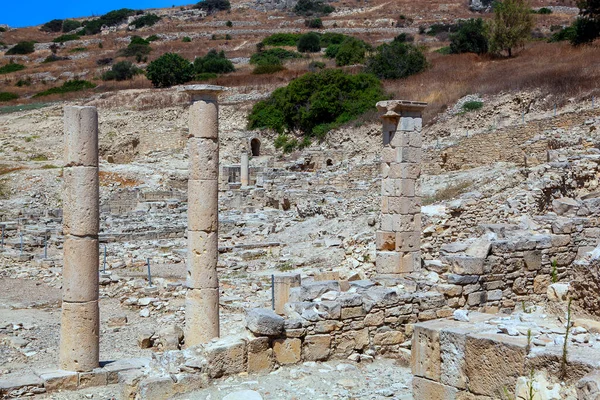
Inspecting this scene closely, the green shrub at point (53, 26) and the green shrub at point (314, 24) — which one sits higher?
the green shrub at point (53, 26)

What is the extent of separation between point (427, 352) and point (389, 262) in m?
6.71

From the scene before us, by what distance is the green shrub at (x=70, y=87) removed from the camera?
53.5 meters

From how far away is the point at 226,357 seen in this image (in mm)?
7445

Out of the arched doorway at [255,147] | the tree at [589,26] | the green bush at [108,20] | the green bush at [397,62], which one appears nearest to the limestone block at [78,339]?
the arched doorway at [255,147]

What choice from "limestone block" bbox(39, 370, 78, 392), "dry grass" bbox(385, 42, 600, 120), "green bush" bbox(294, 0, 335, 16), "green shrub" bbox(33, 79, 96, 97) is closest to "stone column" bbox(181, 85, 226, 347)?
"limestone block" bbox(39, 370, 78, 392)

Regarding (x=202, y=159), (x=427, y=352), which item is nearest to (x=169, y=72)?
(x=202, y=159)

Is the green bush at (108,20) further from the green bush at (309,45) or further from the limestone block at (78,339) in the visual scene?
the limestone block at (78,339)

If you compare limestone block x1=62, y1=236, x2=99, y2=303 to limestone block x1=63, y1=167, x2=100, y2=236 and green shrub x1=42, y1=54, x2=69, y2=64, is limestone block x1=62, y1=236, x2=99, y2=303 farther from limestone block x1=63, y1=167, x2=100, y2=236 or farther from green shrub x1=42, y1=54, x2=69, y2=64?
green shrub x1=42, y1=54, x2=69, y2=64

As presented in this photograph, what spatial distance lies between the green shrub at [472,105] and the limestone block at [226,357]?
78.3 ft

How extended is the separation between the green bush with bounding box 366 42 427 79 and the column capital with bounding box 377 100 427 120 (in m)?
29.7

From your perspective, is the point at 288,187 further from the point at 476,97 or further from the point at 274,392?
the point at 274,392

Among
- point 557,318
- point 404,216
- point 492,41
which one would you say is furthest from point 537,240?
point 492,41

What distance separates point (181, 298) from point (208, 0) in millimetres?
93104

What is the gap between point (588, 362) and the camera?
4.55m
